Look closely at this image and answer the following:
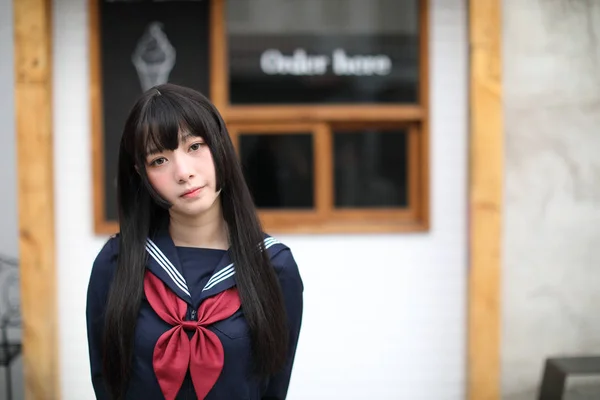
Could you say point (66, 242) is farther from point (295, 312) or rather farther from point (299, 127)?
point (295, 312)

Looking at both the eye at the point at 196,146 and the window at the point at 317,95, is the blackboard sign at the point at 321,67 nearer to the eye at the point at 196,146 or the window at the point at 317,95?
the window at the point at 317,95

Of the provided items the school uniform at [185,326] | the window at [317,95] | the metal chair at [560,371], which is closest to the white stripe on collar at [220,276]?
the school uniform at [185,326]

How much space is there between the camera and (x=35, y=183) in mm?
4254

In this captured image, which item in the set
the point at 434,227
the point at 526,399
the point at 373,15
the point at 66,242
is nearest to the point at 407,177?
the point at 434,227

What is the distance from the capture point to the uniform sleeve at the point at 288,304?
7.25 ft

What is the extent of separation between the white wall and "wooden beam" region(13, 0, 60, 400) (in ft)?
0.51

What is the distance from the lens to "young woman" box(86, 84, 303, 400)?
2010 millimetres

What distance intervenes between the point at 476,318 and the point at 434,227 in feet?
1.87

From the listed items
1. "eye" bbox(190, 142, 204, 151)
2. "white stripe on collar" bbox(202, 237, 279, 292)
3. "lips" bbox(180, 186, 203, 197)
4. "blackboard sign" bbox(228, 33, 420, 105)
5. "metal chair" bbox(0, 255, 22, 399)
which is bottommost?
"metal chair" bbox(0, 255, 22, 399)

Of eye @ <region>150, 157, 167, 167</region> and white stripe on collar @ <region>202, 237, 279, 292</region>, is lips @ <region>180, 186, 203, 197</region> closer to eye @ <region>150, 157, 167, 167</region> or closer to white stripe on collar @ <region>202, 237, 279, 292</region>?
eye @ <region>150, 157, 167, 167</region>

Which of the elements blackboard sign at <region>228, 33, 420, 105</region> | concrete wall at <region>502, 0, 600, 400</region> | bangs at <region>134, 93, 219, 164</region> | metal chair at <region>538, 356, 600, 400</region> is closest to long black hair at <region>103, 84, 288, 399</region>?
bangs at <region>134, 93, 219, 164</region>

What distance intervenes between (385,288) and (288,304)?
234 cm

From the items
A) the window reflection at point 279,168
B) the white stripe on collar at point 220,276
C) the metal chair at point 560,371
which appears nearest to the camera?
the white stripe on collar at point 220,276

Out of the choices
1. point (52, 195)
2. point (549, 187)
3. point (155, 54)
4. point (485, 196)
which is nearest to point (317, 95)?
point (155, 54)
